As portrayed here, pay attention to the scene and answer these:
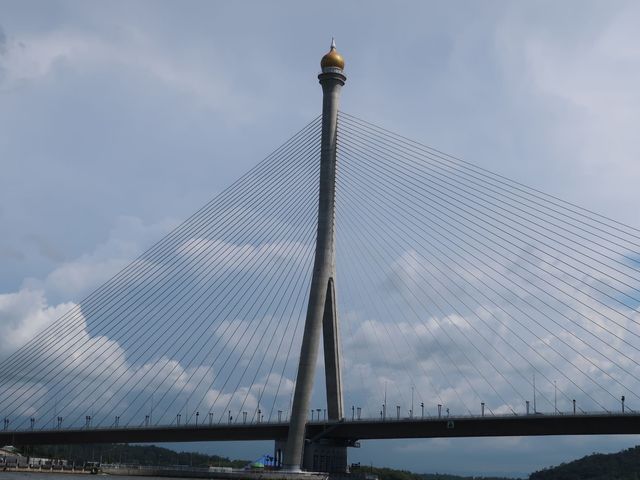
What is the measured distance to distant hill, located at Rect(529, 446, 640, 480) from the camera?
174000mm

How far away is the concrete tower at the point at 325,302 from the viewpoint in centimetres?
6625

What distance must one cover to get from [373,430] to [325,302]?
46.8 ft

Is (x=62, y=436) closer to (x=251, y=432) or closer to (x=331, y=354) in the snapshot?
(x=251, y=432)

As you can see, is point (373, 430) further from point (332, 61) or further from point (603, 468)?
point (603, 468)

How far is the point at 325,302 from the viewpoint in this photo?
6894 cm

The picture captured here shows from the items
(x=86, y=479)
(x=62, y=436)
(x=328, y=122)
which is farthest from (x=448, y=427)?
(x=62, y=436)

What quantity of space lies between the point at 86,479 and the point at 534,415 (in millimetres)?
43338

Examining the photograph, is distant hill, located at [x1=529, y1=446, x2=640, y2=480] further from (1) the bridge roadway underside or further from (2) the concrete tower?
(2) the concrete tower

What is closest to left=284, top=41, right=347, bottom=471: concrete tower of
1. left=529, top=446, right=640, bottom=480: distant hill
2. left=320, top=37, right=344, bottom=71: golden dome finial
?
left=320, top=37, right=344, bottom=71: golden dome finial

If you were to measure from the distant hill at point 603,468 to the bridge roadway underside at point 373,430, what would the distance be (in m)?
112

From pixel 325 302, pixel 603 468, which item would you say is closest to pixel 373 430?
pixel 325 302

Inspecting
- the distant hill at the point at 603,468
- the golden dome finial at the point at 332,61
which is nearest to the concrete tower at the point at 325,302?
the golden dome finial at the point at 332,61

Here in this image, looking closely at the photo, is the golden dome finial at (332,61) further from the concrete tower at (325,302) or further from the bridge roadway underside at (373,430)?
the bridge roadway underside at (373,430)

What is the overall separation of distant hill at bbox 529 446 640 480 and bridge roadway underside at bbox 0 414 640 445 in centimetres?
11232
